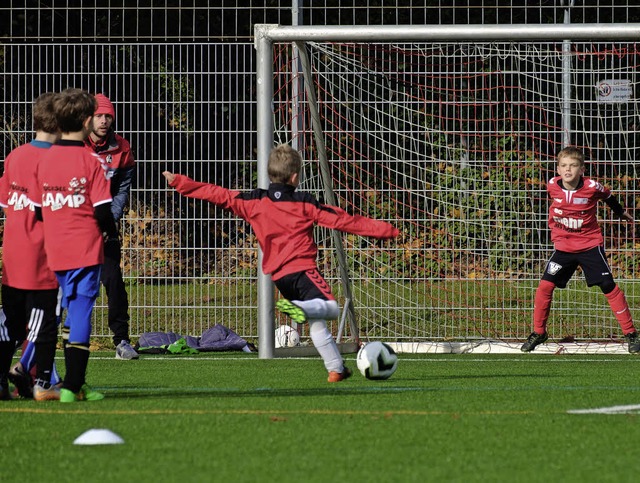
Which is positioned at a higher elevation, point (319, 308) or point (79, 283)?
point (79, 283)

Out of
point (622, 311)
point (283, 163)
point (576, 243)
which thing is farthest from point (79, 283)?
point (622, 311)

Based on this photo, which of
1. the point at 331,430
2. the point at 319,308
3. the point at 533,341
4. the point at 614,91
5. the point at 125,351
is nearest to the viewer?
the point at 331,430

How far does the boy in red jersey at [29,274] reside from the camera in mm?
6535

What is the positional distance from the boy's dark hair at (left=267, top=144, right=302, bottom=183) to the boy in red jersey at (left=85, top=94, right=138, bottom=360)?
6.94 feet

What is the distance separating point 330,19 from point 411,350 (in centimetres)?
622

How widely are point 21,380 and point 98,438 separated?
2.05m

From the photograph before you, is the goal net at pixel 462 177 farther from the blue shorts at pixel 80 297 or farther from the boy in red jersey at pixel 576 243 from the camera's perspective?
the blue shorts at pixel 80 297

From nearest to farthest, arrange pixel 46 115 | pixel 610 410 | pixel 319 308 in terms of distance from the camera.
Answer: pixel 610 410, pixel 46 115, pixel 319 308

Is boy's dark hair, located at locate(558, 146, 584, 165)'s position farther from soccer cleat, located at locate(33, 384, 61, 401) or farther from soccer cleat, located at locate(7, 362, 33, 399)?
soccer cleat, located at locate(33, 384, 61, 401)

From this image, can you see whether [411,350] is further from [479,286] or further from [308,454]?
[308,454]

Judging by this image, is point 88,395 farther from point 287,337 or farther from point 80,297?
point 287,337

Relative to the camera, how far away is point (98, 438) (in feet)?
15.8

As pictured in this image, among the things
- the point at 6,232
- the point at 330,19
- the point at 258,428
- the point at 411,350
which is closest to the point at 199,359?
the point at 411,350

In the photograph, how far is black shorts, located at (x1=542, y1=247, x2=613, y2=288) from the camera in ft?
34.6
